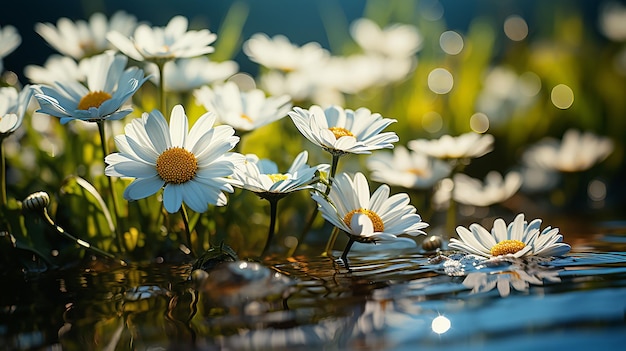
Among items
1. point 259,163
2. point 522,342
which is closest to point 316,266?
point 259,163

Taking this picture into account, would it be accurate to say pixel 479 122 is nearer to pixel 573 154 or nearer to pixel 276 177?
pixel 573 154

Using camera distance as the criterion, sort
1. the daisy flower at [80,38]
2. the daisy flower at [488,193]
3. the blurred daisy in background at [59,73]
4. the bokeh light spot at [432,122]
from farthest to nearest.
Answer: the bokeh light spot at [432,122], the daisy flower at [488,193], the daisy flower at [80,38], the blurred daisy in background at [59,73]

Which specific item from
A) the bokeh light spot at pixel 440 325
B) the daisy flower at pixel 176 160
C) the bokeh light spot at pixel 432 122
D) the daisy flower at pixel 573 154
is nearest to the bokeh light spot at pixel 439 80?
the bokeh light spot at pixel 432 122

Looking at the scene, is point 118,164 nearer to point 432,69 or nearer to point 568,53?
point 432,69

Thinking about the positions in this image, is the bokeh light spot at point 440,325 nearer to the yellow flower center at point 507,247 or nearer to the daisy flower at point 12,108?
the yellow flower center at point 507,247

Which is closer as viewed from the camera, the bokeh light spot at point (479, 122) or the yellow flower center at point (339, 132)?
the yellow flower center at point (339, 132)

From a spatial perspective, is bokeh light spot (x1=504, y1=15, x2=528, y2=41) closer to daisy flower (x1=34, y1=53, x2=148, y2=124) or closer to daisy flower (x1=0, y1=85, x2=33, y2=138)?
daisy flower (x1=34, y1=53, x2=148, y2=124)

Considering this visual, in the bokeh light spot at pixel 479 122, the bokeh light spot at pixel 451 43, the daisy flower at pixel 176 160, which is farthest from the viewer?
the bokeh light spot at pixel 451 43

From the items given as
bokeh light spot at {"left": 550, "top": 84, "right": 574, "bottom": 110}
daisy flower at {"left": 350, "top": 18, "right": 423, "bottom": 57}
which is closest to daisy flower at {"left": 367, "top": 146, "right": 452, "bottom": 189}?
daisy flower at {"left": 350, "top": 18, "right": 423, "bottom": 57}
